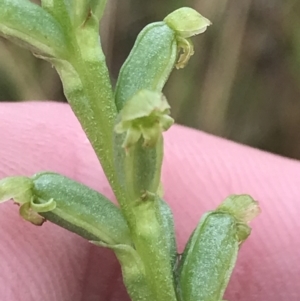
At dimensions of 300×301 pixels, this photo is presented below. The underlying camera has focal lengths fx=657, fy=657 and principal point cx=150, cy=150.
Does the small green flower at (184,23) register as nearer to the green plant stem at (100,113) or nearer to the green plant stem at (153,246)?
the green plant stem at (100,113)

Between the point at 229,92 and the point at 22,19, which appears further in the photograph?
the point at 229,92

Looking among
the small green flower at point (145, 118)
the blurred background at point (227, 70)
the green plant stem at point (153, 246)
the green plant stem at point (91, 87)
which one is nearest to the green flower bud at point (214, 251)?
the green plant stem at point (153, 246)

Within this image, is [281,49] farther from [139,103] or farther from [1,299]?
[139,103]

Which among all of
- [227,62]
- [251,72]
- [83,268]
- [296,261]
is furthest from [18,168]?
[251,72]

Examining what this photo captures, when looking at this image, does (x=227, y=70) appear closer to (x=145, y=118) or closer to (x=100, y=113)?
(x=100, y=113)

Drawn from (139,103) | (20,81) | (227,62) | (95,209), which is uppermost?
(139,103)

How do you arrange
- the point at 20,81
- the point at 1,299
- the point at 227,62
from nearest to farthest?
the point at 1,299 < the point at 20,81 < the point at 227,62
